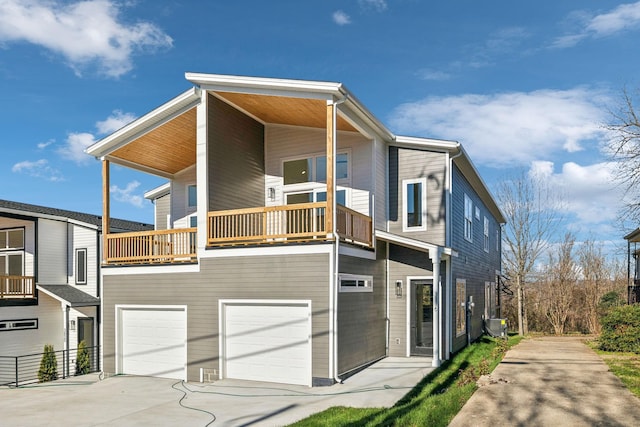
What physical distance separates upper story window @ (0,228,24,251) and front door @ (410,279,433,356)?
14.5 meters

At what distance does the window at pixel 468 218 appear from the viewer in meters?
16.8

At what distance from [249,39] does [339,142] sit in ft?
20.3

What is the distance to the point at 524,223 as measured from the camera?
26.5 metres

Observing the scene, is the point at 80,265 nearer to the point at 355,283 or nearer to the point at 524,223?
the point at 355,283

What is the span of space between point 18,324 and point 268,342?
11.1 meters

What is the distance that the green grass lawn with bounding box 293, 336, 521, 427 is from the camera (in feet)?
25.4

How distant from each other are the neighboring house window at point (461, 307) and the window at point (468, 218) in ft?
5.27

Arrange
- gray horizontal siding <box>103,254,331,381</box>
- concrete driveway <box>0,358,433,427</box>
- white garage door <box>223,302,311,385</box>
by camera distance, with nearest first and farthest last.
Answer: concrete driveway <box>0,358,433,427</box> < gray horizontal siding <box>103,254,331,381</box> < white garage door <box>223,302,311,385</box>

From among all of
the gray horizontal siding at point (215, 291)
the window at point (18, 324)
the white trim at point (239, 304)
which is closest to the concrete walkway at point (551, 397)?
the gray horizontal siding at point (215, 291)

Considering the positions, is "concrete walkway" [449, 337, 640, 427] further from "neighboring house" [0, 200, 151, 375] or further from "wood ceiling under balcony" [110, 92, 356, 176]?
"neighboring house" [0, 200, 151, 375]

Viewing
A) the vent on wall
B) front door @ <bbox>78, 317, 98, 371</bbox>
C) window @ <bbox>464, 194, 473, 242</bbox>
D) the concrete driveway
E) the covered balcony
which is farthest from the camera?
front door @ <bbox>78, 317, 98, 371</bbox>

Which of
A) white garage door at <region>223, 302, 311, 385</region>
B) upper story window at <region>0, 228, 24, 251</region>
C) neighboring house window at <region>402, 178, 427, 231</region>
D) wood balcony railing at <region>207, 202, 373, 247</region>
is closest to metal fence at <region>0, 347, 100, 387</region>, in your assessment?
upper story window at <region>0, 228, 24, 251</region>

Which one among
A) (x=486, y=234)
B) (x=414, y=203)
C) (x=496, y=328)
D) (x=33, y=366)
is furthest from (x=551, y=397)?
(x=33, y=366)

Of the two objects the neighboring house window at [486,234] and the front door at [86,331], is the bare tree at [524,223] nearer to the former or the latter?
the neighboring house window at [486,234]
